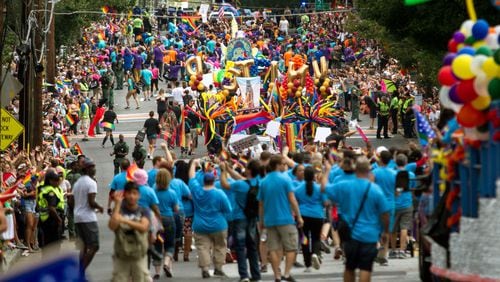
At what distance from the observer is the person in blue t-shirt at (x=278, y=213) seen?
17.3 meters

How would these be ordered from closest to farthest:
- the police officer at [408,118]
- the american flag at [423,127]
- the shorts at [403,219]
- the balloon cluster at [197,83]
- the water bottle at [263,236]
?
the american flag at [423,127]
the water bottle at [263,236]
the shorts at [403,219]
the balloon cluster at [197,83]
the police officer at [408,118]

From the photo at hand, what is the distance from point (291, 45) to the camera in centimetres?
6569

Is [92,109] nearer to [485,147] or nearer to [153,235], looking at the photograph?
[153,235]

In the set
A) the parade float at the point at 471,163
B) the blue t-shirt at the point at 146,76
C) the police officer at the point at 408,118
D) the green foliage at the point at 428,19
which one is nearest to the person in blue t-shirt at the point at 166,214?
the parade float at the point at 471,163

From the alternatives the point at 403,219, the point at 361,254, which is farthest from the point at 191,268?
the point at 361,254

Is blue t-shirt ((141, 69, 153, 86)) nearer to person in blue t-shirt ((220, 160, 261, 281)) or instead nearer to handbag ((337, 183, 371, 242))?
person in blue t-shirt ((220, 160, 261, 281))

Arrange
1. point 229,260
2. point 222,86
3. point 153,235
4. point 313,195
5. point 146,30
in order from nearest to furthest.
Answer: point 153,235, point 313,195, point 229,260, point 222,86, point 146,30

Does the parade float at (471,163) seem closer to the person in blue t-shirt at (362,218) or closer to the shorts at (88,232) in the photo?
the person in blue t-shirt at (362,218)

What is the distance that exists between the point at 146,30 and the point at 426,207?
190ft

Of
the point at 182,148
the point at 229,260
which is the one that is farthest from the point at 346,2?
the point at 229,260

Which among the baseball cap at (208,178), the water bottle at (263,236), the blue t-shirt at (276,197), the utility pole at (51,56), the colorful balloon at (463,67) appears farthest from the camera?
the utility pole at (51,56)

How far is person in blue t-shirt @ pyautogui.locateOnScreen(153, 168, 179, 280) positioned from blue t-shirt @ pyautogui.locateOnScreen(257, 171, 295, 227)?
1695 millimetres

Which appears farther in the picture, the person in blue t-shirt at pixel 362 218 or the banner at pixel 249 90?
the banner at pixel 249 90

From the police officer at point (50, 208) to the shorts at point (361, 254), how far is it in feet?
23.2
